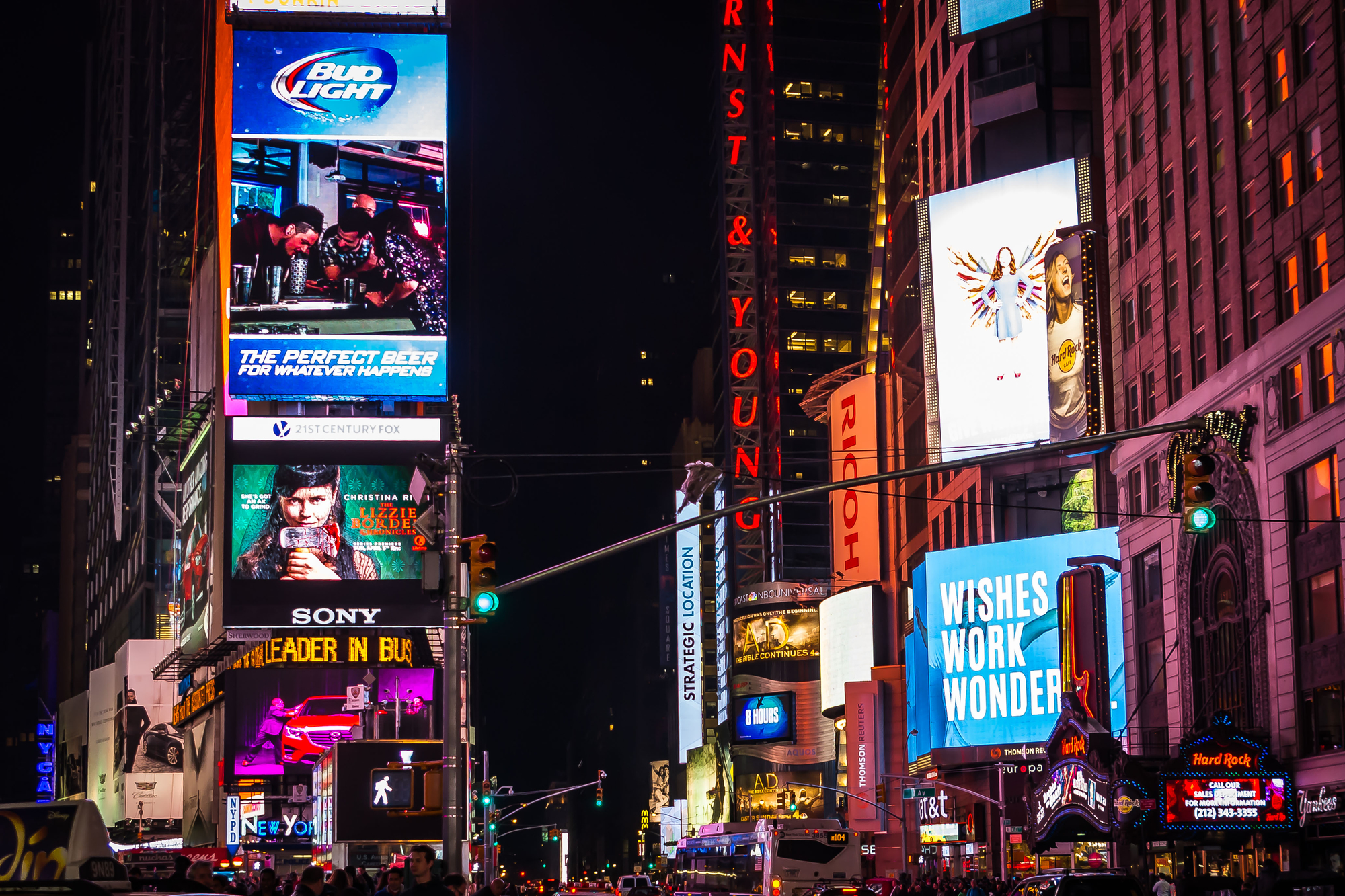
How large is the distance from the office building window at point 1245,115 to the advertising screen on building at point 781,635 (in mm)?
81037

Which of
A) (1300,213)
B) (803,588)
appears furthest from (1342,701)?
(803,588)

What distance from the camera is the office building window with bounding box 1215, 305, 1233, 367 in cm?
4944

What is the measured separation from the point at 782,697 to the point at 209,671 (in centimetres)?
4455

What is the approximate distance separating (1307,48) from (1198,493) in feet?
92.7

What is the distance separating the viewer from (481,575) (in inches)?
869

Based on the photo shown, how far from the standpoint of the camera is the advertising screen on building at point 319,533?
91250mm

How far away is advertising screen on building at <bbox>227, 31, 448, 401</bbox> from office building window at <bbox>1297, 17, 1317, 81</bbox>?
55.9 meters

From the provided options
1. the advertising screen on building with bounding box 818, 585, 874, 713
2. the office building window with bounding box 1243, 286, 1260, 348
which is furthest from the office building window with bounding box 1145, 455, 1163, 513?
the advertising screen on building with bounding box 818, 585, 874, 713

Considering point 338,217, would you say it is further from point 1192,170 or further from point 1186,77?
point 1192,170

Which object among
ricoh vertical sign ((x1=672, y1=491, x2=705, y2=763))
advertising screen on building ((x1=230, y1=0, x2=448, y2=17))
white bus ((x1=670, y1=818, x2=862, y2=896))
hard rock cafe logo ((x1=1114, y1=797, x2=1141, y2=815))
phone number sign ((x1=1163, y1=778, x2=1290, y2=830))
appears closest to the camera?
phone number sign ((x1=1163, y1=778, x2=1290, y2=830))

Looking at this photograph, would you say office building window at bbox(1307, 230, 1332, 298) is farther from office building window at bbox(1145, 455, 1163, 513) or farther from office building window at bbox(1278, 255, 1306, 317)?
office building window at bbox(1145, 455, 1163, 513)

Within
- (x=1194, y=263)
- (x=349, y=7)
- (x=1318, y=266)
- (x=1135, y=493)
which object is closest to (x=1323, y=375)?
(x=1318, y=266)

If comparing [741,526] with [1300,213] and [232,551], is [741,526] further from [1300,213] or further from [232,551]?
[1300,213]

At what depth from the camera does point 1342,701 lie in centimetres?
4172
